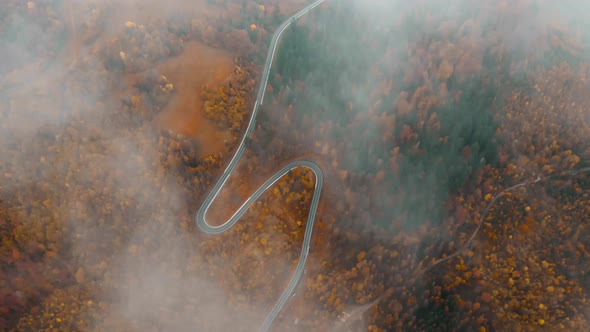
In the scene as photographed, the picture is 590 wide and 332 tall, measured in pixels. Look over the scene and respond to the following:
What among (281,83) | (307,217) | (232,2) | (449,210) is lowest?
(449,210)

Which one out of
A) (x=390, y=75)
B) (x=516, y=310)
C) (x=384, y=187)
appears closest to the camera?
(x=516, y=310)

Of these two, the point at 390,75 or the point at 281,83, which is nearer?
the point at 281,83

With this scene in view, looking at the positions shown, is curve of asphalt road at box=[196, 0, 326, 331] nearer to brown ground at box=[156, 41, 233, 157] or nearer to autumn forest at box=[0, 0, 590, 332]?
autumn forest at box=[0, 0, 590, 332]

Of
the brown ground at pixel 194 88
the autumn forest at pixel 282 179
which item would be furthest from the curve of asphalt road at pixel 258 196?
the brown ground at pixel 194 88

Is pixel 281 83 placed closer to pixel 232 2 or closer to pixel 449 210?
pixel 232 2

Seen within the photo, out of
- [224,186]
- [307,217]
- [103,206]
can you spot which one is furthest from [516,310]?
[103,206]

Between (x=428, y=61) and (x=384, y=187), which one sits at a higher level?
(x=428, y=61)

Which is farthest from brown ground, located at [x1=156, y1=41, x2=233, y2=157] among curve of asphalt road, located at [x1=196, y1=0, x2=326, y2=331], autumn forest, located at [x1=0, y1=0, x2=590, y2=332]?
curve of asphalt road, located at [x1=196, y1=0, x2=326, y2=331]

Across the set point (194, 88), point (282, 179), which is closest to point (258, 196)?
point (282, 179)

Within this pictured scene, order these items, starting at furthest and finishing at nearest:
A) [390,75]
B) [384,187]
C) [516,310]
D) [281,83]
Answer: [390,75] < [281,83] < [384,187] < [516,310]

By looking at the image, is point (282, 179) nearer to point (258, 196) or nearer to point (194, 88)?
point (258, 196)

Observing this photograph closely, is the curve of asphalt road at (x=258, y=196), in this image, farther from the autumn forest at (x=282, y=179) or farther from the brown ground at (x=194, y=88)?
the brown ground at (x=194, y=88)
